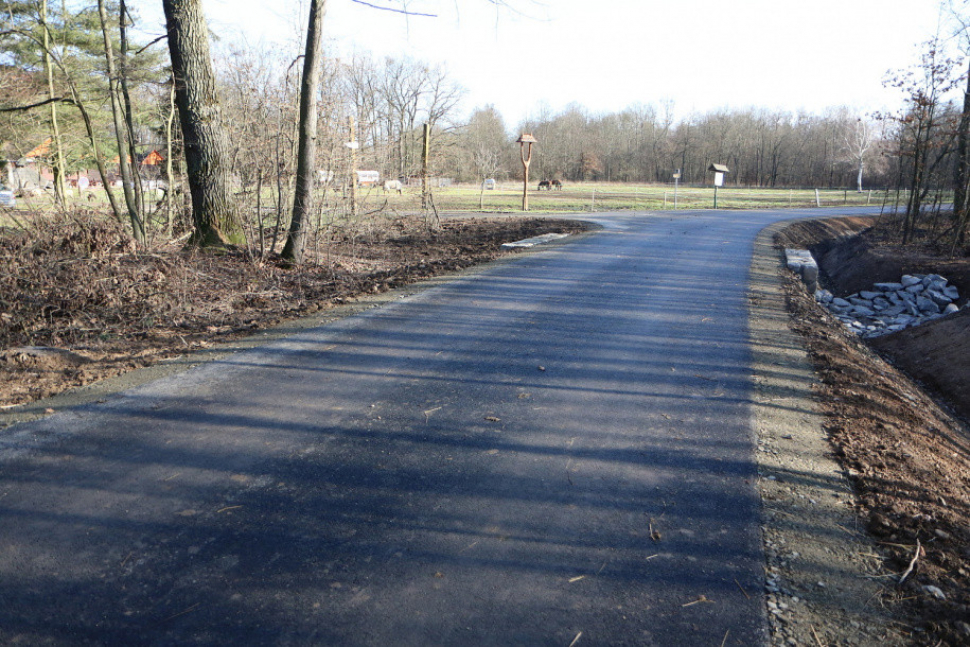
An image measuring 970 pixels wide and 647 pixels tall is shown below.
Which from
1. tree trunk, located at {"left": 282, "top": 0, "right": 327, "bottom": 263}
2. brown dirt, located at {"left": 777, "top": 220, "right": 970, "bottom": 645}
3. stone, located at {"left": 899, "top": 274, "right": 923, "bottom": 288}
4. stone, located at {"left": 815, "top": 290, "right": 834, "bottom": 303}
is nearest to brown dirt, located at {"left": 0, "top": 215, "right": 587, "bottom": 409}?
tree trunk, located at {"left": 282, "top": 0, "right": 327, "bottom": 263}

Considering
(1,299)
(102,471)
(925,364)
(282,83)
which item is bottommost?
(925,364)

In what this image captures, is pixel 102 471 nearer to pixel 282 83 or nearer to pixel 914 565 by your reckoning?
pixel 914 565

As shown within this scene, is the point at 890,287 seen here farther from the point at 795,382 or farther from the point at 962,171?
the point at 795,382

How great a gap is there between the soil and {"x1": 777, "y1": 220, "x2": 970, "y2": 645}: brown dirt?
0.05ft

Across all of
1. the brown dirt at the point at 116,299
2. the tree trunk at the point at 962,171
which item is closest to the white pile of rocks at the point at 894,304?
the tree trunk at the point at 962,171

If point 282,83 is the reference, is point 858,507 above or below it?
below

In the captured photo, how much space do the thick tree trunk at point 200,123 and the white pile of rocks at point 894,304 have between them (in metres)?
11.7

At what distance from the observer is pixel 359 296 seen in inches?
364

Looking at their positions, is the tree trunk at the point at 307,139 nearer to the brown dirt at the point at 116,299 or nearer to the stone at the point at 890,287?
the brown dirt at the point at 116,299

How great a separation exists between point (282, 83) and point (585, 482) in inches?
440

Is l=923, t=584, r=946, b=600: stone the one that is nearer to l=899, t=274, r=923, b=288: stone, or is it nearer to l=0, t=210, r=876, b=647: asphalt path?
l=0, t=210, r=876, b=647: asphalt path

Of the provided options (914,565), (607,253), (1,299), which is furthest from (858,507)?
(607,253)

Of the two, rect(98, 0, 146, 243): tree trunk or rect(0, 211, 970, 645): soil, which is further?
rect(98, 0, 146, 243): tree trunk

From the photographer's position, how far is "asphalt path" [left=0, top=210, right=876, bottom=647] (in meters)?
2.66
